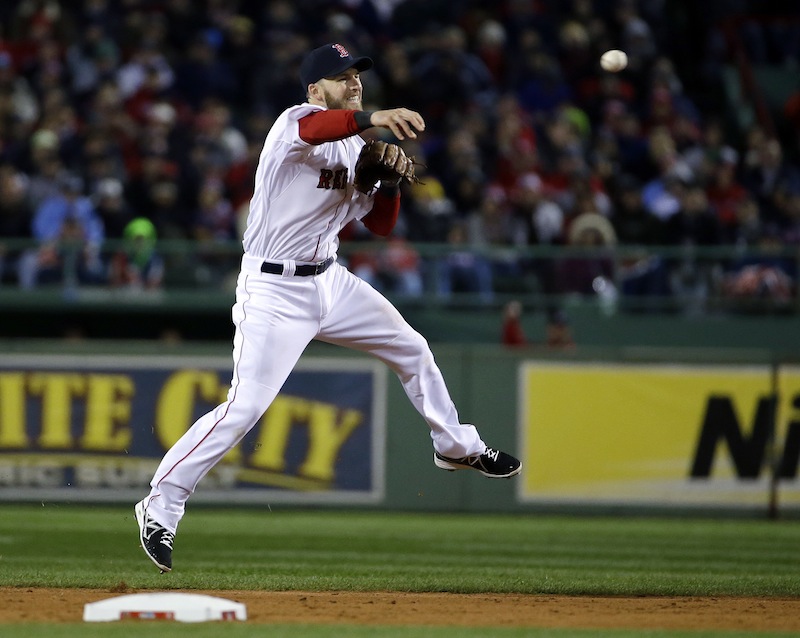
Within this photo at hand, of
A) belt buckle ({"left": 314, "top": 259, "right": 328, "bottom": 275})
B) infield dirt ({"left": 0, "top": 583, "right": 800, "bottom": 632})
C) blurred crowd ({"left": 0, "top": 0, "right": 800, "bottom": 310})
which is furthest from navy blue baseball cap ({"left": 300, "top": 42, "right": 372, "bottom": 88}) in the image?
blurred crowd ({"left": 0, "top": 0, "right": 800, "bottom": 310})

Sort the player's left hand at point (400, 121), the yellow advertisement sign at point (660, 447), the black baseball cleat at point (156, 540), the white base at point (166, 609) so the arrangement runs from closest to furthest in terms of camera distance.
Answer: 1. the white base at point (166, 609)
2. the player's left hand at point (400, 121)
3. the black baseball cleat at point (156, 540)
4. the yellow advertisement sign at point (660, 447)

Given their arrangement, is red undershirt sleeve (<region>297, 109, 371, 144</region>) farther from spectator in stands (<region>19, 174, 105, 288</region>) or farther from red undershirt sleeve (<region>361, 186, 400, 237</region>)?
spectator in stands (<region>19, 174, 105, 288</region>)

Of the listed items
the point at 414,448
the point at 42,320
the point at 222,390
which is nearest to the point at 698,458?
the point at 414,448

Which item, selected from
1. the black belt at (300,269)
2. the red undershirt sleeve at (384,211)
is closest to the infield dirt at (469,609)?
the black belt at (300,269)

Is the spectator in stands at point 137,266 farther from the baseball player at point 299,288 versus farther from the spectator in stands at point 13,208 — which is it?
the baseball player at point 299,288

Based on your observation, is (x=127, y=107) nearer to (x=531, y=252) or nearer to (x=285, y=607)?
(x=531, y=252)
